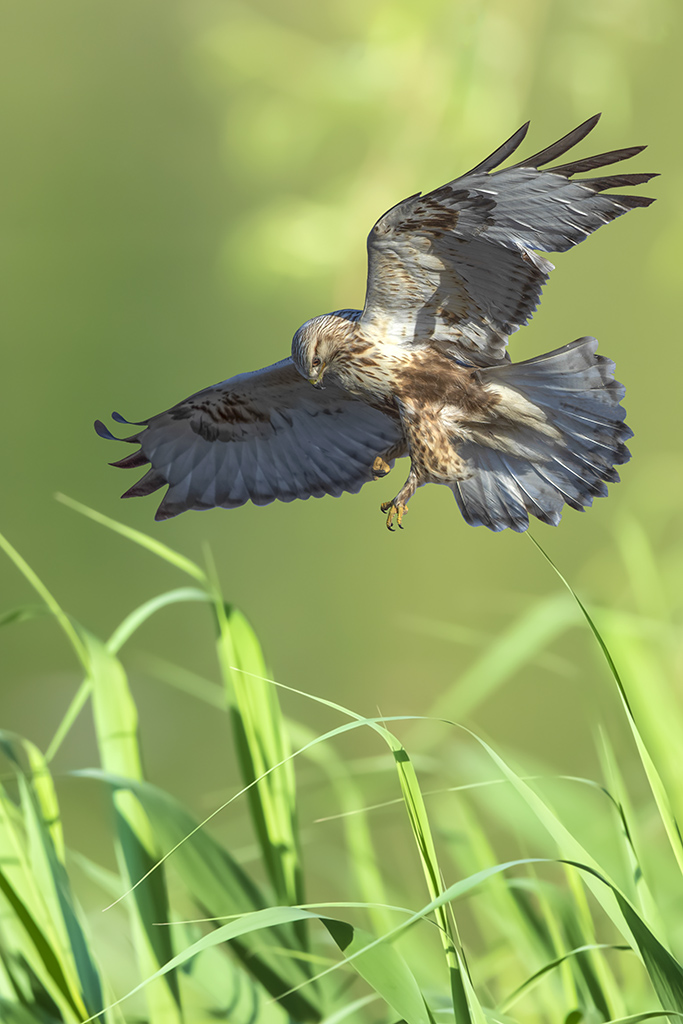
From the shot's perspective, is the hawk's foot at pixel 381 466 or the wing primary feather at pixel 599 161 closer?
the wing primary feather at pixel 599 161

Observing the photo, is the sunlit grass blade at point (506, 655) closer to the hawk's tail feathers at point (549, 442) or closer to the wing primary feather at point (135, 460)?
the hawk's tail feathers at point (549, 442)

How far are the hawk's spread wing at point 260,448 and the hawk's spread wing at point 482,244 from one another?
8cm

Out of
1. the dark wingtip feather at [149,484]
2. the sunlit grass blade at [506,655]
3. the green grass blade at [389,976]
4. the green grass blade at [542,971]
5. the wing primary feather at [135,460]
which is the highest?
the wing primary feather at [135,460]

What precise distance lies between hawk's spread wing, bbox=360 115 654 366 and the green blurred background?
9.1 inches

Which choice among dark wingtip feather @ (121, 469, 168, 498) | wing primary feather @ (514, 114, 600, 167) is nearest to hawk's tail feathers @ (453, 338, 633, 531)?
wing primary feather @ (514, 114, 600, 167)

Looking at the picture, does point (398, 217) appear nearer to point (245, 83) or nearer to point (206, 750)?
point (245, 83)

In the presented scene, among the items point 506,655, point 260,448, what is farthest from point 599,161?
point 506,655

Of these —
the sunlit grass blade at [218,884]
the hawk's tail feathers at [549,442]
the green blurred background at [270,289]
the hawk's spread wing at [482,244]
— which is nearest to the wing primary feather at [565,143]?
the hawk's spread wing at [482,244]

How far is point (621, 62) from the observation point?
0.66 meters

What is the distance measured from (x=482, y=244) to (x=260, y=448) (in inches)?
7.8

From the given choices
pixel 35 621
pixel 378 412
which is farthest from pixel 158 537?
pixel 378 412

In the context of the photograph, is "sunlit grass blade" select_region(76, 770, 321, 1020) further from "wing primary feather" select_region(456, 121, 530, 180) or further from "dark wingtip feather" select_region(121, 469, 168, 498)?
"wing primary feather" select_region(456, 121, 530, 180)

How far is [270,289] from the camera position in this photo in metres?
0.68

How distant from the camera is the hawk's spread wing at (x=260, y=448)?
504 millimetres
